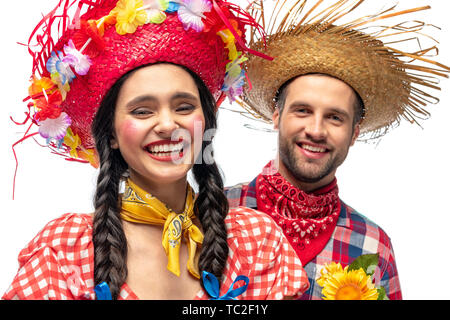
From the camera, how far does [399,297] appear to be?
3.39m

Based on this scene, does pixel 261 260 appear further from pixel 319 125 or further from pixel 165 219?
pixel 319 125

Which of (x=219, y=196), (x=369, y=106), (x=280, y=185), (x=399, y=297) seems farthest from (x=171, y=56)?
(x=399, y=297)

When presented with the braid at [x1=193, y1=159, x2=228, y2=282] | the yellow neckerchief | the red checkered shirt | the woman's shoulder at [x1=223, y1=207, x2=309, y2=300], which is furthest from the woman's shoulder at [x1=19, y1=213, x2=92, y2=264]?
the woman's shoulder at [x1=223, y1=207, x2=309, y2=300]

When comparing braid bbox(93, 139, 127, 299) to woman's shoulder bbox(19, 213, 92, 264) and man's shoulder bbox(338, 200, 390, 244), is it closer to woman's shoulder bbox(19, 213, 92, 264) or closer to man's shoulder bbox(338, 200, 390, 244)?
woman's shoulder bbox(19, 213, 92, 264)

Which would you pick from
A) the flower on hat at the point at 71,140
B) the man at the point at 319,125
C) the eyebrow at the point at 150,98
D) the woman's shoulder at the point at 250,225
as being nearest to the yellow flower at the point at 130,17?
the eyebrow at the point at 150,98

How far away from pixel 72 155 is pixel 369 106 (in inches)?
63.2

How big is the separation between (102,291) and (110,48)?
34.2 inches

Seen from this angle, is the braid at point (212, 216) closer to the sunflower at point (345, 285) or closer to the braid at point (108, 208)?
the braid at point (108, 208)

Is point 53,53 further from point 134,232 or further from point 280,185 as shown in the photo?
point 280,185

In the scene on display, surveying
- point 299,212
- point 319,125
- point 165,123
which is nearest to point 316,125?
point 319,125

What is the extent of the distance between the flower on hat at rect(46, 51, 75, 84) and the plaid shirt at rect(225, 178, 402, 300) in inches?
52.4

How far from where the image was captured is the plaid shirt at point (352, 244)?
10.8 feet

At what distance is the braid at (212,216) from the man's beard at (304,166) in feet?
2.51
